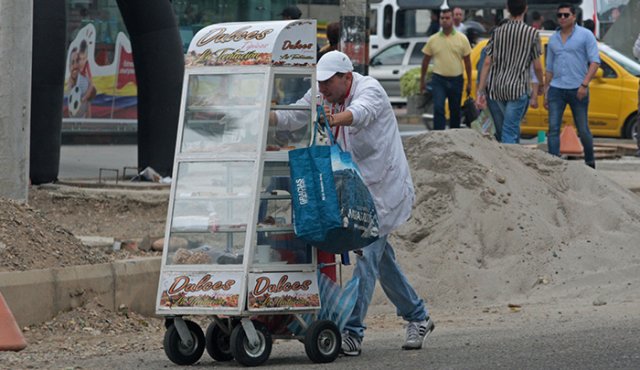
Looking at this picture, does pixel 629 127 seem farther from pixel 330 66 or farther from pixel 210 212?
pixel 210 212

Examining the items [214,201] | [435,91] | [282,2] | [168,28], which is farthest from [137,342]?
[282,2]

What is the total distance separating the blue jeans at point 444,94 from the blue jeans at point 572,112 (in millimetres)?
2896

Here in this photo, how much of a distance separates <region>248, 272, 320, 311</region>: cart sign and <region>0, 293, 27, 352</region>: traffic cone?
4.71ft

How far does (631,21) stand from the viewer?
2802 centimetres

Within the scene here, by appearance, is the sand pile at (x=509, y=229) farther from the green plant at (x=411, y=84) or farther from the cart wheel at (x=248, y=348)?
the green plant at (x=411, y=84)

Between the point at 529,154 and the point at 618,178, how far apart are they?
345cm

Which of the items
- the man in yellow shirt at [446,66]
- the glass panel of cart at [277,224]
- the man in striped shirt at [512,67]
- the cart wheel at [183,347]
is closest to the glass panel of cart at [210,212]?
the glass panel of cart at [277,224]

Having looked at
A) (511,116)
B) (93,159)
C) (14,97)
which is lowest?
(93,159)

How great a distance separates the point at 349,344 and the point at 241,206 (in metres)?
1.03

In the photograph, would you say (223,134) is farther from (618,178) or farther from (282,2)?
(282,2)

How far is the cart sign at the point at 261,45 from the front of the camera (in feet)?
25.9

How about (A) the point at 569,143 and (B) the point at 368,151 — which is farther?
(A) the point at 569,143

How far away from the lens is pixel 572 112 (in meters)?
15.8

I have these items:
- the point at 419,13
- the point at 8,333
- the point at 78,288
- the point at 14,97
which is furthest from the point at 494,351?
the point at 419,13
